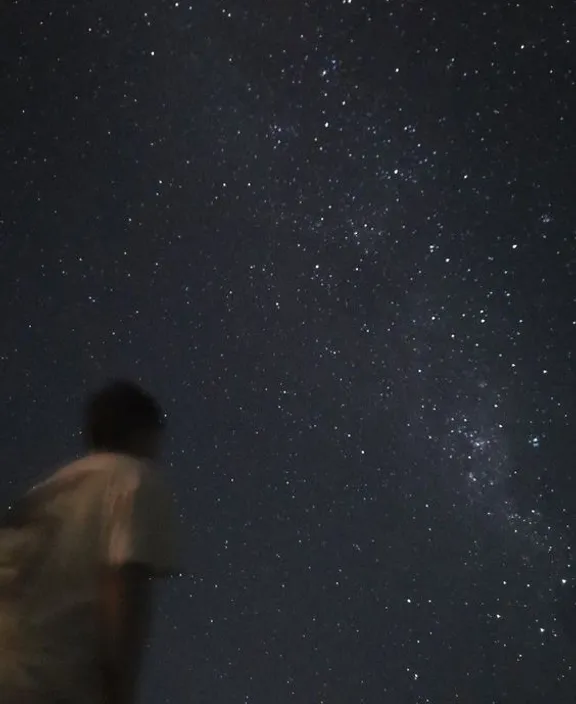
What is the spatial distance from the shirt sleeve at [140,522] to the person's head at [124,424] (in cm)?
5

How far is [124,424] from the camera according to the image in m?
0.67

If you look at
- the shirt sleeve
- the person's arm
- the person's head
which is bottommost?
the person's arm

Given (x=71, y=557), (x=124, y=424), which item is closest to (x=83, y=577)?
(x=71, y=557)

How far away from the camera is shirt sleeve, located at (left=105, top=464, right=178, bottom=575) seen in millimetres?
576

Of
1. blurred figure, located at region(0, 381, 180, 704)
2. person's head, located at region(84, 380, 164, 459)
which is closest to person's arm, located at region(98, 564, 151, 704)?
blurred figure, located at region(0, 381, 180, 704)

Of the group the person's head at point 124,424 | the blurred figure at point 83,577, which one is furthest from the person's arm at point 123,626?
the person's head at point 124,424

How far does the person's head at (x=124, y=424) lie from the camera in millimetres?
664

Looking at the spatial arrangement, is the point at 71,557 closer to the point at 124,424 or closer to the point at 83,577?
the point at 83,577

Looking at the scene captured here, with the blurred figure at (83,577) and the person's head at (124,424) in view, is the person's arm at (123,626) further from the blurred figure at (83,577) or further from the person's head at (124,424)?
the person's head at (124,424)

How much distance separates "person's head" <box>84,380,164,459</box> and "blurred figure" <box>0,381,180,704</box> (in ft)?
0.08

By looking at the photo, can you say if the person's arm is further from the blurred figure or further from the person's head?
the person's head

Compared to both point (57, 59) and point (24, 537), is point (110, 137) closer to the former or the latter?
point (57, 59)

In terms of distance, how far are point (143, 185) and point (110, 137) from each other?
0.08 m

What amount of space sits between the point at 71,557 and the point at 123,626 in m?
0.07
